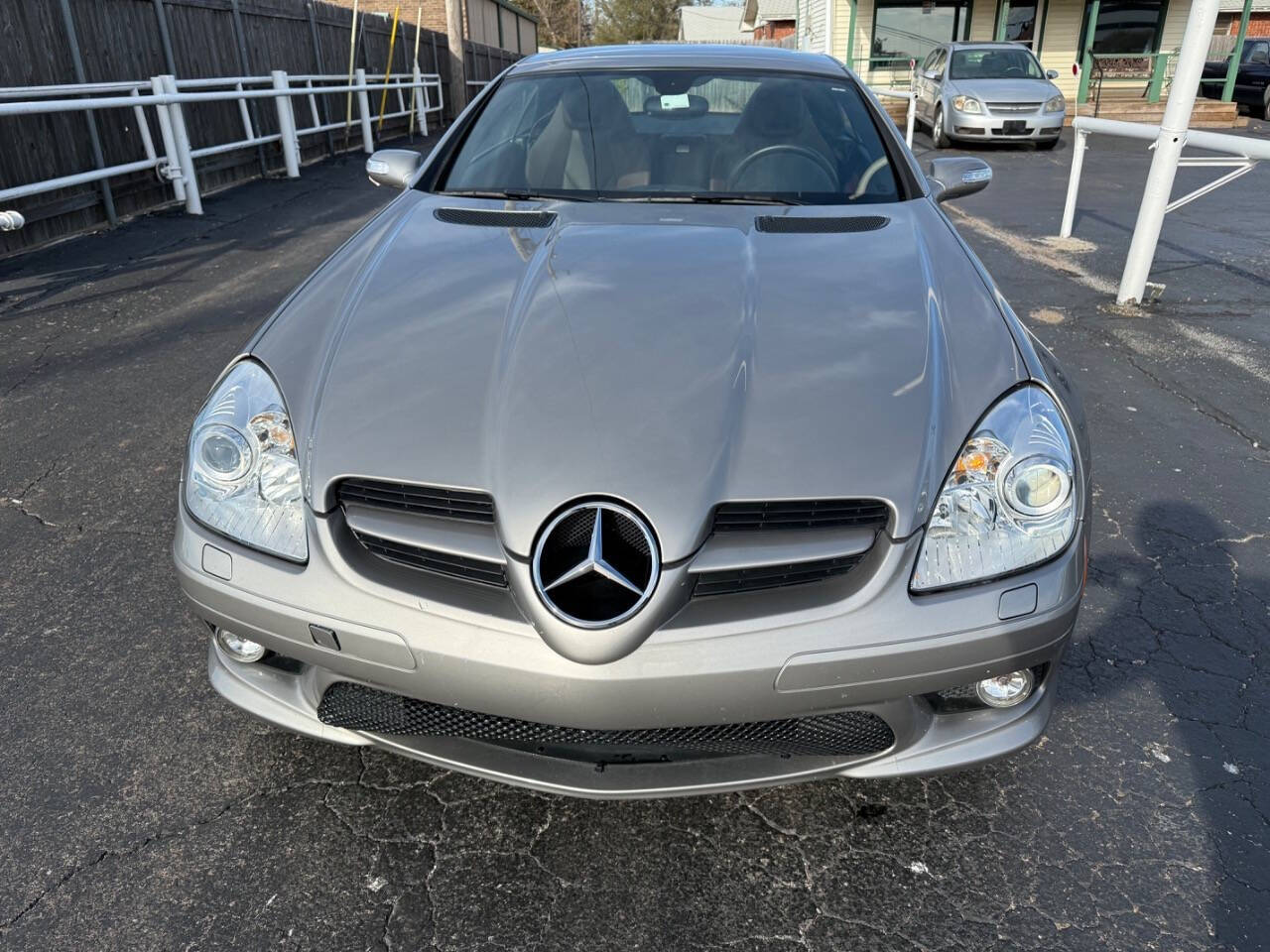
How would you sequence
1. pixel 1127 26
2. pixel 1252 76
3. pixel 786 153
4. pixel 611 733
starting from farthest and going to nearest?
pixel 1127 26 < pixel 1252 76 < pixel 786 153 < pixel 611 733

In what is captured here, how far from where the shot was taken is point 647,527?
154 centimetres

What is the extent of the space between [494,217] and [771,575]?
1.54 meters

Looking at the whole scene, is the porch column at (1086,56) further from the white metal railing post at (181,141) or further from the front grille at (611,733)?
the front grille at (611,733)

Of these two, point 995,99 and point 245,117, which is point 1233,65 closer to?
point 995,99

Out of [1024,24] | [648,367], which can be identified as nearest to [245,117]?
[648,367]

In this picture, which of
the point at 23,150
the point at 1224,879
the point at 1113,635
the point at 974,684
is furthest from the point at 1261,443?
the point at 23,150

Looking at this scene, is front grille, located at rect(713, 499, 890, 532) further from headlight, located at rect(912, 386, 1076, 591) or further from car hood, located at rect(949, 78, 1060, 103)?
car hood, located at rect(949, 78, 1060, 103)

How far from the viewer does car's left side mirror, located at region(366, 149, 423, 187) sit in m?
3.18

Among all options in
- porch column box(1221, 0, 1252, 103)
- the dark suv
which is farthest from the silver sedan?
the dark suv

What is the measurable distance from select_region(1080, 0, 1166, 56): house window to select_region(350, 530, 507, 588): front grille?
25.3 meters

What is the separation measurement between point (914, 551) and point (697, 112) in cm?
207

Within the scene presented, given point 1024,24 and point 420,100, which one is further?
point 1024,24

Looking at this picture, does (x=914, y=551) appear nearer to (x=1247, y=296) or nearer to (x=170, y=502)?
(x=170, y=502)

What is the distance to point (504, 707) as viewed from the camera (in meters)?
1.56
